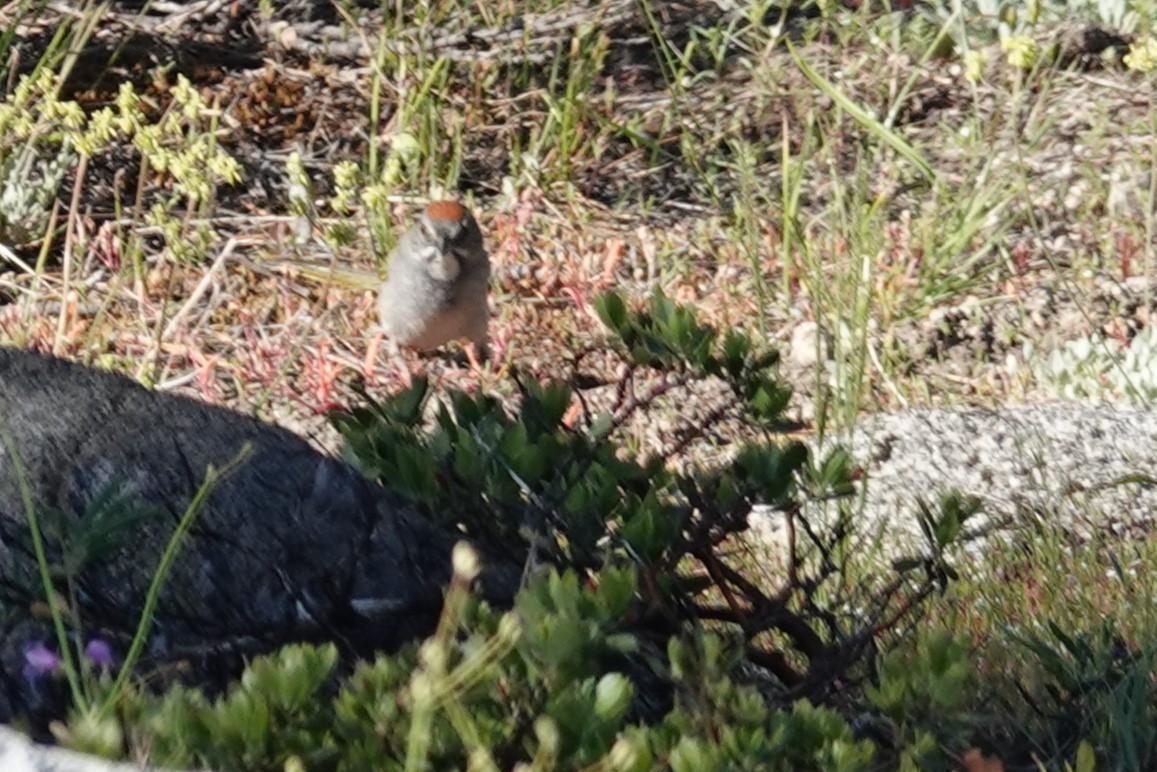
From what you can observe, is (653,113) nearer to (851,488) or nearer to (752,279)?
(752,279)

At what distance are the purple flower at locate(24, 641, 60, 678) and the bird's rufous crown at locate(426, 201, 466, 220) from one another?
148 inches

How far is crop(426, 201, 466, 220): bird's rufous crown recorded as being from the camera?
5.80 meters

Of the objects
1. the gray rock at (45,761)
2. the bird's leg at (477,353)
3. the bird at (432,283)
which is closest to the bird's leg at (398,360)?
the bird at (432,283)

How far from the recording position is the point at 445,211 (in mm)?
5805

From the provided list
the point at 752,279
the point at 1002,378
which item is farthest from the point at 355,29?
the point at 1002,378

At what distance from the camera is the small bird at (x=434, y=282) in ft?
18.1

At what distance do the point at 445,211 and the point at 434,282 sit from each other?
1.70 feet

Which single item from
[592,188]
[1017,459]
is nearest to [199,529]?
[1017,459]

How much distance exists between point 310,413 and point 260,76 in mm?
2290

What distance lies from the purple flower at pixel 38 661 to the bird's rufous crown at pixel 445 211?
3.77 meters

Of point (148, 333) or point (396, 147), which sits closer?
point (148, 333)

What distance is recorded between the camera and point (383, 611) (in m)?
2.31

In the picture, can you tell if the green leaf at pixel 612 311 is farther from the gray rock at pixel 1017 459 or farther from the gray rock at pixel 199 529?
the gray rock at pixel 1017 459

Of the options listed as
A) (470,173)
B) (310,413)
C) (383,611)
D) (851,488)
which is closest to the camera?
(383,611)
